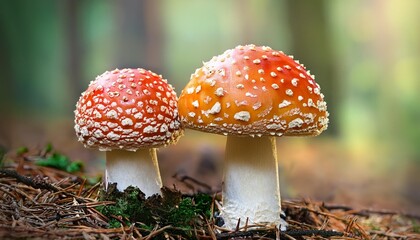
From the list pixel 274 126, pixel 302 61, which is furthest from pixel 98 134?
pixel 302 61

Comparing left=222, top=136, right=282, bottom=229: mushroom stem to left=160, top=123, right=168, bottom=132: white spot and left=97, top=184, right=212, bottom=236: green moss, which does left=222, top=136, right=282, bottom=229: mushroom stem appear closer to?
left=97, top=184, right=212, bottom=236: green moss

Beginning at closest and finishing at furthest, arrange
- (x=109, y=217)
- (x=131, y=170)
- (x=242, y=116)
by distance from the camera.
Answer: (x=242, y=116)
(x=109, y=217)
(x=131, y=170)

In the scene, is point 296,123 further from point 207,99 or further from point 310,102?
point 207,99

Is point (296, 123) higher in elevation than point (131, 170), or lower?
higher

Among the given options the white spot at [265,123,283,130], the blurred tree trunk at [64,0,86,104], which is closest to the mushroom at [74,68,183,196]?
the white spot at [265,123,283,130]

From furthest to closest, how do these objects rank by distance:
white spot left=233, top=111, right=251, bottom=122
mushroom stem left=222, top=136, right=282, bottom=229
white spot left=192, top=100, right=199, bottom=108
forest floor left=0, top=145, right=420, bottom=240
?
1. mushroom stem left=222, top=136, right=282, bottom=229
2. white spot left=192, top=100, right=199, bottom=108
3. white spot left=233, top=111, right=251, bottom=122
4. forest floor left=0, top=145, right=420, bottom=240
